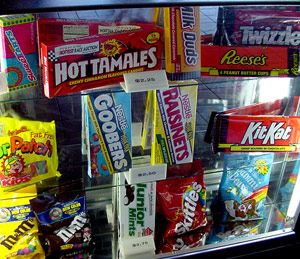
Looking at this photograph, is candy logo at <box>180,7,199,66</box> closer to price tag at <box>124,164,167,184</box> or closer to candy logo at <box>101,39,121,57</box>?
candy logo at <box>101,39,121,57</box>

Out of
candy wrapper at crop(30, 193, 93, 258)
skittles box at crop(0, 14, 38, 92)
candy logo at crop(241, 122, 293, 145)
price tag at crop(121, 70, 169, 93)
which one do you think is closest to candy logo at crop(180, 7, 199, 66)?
price tag at crop(121, 70, 169, 93)

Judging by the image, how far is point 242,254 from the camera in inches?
66.9

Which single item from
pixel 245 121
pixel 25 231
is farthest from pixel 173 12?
pixel 25 231

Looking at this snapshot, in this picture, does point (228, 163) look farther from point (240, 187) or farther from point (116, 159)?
point (116, 159)

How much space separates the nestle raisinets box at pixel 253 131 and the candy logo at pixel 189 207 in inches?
7.9

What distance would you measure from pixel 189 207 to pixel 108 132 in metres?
0.53

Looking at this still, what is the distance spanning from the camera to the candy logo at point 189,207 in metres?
1.68

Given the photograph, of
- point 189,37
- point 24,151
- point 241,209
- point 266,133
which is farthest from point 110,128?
point 241,209

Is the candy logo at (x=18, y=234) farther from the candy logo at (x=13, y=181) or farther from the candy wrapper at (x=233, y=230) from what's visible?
the candy wrapper at (x=233, y=230)

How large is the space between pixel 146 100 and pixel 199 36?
0.31m

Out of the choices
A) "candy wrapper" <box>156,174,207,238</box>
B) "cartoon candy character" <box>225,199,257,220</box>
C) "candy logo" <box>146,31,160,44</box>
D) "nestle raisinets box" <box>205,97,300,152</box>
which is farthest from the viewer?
"cartoon candy character" <box>225,199,257,220</box>

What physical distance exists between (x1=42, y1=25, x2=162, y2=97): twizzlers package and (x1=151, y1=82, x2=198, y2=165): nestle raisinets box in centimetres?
12

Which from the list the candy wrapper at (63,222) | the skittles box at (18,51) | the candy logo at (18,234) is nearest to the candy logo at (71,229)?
the candy wrapper at (63,222)

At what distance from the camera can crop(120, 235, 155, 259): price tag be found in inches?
63.7
